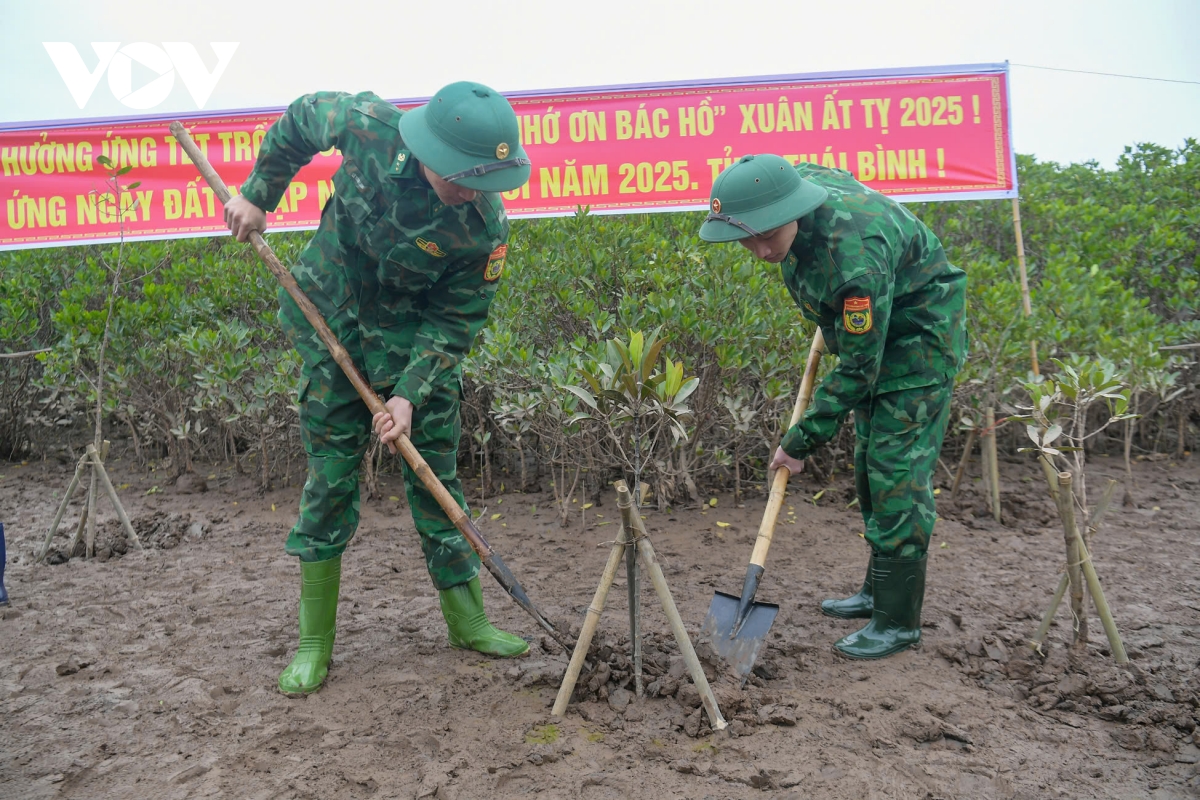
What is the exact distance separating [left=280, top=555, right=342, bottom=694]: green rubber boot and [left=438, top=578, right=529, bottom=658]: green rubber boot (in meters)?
0.41

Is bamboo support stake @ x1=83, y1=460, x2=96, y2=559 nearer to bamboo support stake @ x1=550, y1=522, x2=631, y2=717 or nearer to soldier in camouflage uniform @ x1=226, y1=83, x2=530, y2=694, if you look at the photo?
soldier in camouflage uniform @ x1=226, y1=83, x2=530, y2=694

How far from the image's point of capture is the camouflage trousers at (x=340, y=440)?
9.82ft

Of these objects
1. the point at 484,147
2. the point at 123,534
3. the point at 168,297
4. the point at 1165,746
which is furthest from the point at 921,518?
the point at 168,297

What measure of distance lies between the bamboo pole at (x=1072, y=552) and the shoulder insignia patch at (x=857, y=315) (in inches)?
30.9

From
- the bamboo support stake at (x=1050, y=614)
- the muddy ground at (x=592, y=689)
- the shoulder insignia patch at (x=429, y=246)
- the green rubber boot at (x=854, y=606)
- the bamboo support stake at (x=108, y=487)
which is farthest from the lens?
the bamboo support stake at (x=108, y=487)

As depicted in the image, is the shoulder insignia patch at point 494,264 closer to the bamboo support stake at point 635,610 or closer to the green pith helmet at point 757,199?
the green pith helmet at point 757,199

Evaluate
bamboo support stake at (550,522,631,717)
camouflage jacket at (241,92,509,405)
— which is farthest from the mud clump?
bamboo support stake at (550,522,631,717)

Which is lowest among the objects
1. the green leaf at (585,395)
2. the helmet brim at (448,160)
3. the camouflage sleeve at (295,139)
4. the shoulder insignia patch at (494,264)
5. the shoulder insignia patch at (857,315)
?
the green leaf at (585,395)

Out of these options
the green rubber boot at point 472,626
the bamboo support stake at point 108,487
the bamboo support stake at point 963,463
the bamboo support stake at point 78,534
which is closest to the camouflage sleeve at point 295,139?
the green rubber boot at point 472,626

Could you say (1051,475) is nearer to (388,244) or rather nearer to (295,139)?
(388,244)

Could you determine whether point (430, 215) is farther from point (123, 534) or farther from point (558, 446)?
point (123, 534)

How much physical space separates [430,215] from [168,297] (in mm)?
3836

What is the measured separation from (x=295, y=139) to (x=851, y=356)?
2125 mm

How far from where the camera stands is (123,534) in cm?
494
